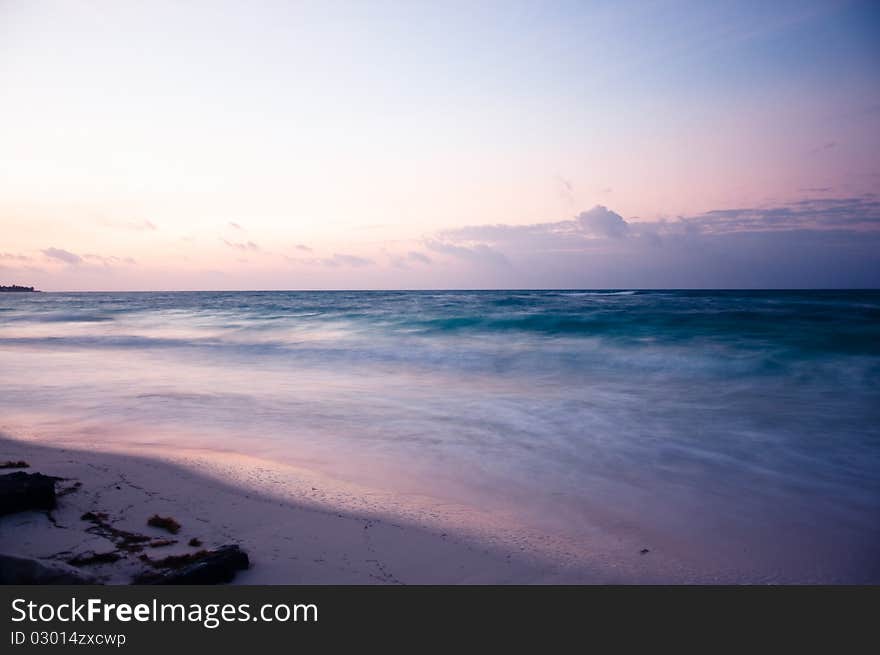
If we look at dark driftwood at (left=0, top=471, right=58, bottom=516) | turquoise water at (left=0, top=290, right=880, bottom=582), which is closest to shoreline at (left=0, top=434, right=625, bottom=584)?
dark driftwood at (left=0, top=471, right=58, bottom=516)

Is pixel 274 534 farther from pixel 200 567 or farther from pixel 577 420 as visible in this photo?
pixel 577 420

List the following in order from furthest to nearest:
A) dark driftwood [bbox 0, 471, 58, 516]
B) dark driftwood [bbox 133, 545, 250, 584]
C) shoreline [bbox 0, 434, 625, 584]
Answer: dark driftwood [bbox 0, 471, 58, 516]
shoreline [bbox 0, 434, 625, 584]
dark driftwood [bbox 133, 545, 250, 584]

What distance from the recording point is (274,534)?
3.56 metres

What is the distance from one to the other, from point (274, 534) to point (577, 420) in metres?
5.27

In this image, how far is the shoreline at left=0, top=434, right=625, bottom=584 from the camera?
10.2ft

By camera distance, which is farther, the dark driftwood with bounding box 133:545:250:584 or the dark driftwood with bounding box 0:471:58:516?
the dark driftwood with bounding box 0:471:58:516

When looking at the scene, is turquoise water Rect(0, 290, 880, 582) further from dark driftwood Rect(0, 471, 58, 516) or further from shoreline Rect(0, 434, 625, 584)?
dark driftwood Rect(0, 471, 58, 516)

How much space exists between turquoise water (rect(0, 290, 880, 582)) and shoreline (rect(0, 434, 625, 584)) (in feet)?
2.13

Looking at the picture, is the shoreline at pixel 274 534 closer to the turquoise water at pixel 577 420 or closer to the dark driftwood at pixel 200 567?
the dark driftwood at pixel 200 567

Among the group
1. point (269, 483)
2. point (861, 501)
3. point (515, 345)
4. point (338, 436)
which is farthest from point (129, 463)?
point (515, 345)

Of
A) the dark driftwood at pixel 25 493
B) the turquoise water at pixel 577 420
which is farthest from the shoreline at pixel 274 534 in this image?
the turquoise water at pixel 577 420

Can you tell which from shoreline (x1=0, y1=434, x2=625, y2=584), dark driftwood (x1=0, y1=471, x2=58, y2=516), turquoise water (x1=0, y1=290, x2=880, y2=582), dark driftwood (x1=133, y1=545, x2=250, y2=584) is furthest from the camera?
turquoise water (x1=0, y1=290, x2=880, y2=582)
